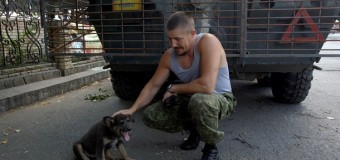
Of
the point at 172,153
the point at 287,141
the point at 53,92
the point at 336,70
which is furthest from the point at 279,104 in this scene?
the point at 336,70

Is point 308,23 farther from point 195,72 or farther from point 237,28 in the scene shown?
point 195,72

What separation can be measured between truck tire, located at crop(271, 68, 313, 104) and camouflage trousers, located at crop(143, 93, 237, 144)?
1.94 m

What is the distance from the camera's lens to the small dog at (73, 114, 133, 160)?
2604 millimetres

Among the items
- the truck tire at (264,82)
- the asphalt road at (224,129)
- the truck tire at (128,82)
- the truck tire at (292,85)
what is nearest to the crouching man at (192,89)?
the asphalt road at (224,129)

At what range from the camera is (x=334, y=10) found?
3.37 metres

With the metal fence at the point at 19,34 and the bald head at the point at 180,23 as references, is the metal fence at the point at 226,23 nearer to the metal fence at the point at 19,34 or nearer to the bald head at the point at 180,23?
the bald head at the point at 180,23

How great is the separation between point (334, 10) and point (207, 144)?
1.91 m

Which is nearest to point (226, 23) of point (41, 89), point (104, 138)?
point (104, 138)

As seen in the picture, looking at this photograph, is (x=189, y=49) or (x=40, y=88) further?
(x=40, y=88)

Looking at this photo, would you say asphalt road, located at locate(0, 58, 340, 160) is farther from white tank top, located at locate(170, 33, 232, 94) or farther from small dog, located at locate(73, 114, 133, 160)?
white tank top, located at locate(170, 33, 232, 94)

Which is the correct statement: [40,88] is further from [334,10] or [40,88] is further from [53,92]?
[334,10]

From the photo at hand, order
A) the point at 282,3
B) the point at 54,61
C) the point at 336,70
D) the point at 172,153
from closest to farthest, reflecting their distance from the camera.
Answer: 1. the point at 172,153
2. the point at 282,3
3. the point at 54,61
4. the point at 336,70

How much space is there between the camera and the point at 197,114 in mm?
2717

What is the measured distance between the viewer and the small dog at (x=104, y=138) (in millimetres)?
2604
